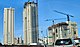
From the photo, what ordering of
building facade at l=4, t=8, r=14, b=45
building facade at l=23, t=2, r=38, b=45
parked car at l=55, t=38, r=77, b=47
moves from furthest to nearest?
building facade at l=4, t=8, r=14, b=45, building facade at l=23, t=2, r=38, b=45, parked car at l=55, t=38, r=77, b=47

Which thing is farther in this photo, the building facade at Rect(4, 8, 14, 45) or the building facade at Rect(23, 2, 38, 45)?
the building facade at Rect(4, 8, 14, 45)

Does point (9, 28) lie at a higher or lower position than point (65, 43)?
lower

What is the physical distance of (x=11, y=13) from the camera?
113m

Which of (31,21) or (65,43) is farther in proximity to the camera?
(31,21)

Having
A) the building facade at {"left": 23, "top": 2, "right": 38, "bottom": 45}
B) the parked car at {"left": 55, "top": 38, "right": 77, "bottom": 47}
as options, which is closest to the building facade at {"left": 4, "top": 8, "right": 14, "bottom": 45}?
the building facade at {"left": 23, "top": 2, "right": 38, "bottom": 45}

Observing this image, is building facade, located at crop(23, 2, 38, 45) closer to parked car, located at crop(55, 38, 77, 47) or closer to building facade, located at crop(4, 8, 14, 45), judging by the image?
building facade, located at crop(4, 8, 14, 45)

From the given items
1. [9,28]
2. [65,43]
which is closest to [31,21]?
[9,28]

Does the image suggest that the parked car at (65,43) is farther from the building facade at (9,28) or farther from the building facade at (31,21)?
the building facade at (9,28)

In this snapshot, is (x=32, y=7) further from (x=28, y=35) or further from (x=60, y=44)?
(x=60, y=44)

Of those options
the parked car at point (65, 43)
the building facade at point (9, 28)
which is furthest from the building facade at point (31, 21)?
the parked car at point (65, 43)

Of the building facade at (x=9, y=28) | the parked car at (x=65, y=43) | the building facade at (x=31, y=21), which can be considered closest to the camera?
the parked car at (x=65, y=43)

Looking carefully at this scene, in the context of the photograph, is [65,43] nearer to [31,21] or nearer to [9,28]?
[31,21]

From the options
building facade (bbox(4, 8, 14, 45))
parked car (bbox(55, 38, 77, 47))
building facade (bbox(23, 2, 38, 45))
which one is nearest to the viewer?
parked car (bbox(55, 38, 77, 47))

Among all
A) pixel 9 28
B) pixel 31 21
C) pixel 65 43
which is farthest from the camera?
pixel 9 28
